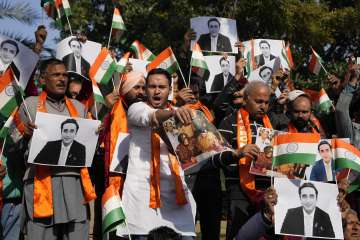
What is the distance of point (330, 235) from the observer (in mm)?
5199

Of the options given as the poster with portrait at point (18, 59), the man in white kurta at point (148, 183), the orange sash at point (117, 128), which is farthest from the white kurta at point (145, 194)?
the poster with portrait at point (18, 59)

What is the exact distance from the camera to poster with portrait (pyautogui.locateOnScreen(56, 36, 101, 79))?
750 cm

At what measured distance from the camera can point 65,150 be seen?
5.53 m

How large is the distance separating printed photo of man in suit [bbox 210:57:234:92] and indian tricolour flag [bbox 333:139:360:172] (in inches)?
85.6

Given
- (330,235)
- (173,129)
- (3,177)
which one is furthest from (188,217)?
(3,177)

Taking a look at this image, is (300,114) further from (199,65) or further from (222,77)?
(222,77)

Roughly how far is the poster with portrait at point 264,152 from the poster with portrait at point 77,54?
96.8 inches

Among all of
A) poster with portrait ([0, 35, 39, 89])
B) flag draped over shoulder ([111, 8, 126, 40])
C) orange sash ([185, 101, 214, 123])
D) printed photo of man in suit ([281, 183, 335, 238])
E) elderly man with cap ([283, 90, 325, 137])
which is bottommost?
printed photo of man in suit ([281, 183, 335, 238])

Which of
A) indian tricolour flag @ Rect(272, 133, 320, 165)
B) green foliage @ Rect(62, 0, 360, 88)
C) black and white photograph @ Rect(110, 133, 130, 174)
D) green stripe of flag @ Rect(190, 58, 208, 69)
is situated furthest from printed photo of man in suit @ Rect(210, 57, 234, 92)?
green foliage @ Rect(62, 0, 360, 88)

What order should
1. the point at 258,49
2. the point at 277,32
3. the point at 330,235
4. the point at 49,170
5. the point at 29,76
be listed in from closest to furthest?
the point at 330,235 → the point at 49,170 → the point at 29,76 → the point at 258,49 → the point at 277,32

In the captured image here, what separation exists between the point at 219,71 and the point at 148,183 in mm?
3273

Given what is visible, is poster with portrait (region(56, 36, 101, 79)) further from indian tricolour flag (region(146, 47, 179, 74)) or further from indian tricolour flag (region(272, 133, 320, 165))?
indian tricolour flag (region(272, 133, 320, 165))

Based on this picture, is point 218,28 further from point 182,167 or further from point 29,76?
point 182,167

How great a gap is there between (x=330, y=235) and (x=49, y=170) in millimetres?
2193
